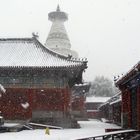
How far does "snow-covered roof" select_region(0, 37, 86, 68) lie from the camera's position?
106 ft

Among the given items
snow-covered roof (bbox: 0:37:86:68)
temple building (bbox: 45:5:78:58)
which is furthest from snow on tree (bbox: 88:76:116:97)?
snow-covered roof (bbox: 0:37:86:68)

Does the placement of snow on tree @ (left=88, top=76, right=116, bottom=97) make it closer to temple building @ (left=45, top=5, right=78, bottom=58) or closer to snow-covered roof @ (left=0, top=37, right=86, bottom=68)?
temple building @ (left=45, top=5, right=78, bottom=58)

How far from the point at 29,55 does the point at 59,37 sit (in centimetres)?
3600

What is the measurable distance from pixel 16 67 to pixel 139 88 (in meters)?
16.4

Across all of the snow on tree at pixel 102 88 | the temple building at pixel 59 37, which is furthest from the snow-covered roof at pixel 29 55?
the snow on tree at pixel 102 88

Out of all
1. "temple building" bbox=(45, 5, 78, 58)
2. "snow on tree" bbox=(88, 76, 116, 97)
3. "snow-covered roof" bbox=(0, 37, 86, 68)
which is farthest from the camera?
"snow on tree" bbox=(88, 76, 116, 97)

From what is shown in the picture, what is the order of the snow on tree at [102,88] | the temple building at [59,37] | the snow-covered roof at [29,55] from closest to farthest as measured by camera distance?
the snow-covered roof at [29,55], the temple building at [59,37], the snow on tree at [102,88]

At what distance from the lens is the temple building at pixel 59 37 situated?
2660 inches

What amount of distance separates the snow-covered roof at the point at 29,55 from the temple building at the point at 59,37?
27.4 metres

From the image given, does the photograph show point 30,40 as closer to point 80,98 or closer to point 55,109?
point 55,109

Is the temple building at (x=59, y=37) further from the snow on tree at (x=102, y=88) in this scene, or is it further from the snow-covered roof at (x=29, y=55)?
the snow on tree at (x=102, y=88)

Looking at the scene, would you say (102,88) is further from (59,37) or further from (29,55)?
(29,55)

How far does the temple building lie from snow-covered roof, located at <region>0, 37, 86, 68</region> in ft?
90.0

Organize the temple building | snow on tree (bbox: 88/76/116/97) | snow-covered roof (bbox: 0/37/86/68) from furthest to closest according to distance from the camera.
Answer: snow on tree (bbox: 88/76/116/97) → the temple building → snow-covered roof (bbox: 0/37/86/68)
